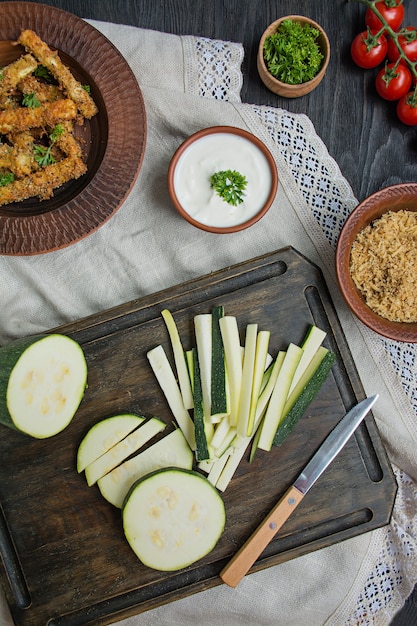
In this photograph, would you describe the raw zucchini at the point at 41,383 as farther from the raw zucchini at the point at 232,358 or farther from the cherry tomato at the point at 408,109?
the cherry tomato at the point at 408,109

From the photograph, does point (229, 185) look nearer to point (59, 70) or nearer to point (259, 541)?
point (59, 70)

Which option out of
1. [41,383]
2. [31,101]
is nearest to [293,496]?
[41,383]

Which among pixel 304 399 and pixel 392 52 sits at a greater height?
pixel 392 52

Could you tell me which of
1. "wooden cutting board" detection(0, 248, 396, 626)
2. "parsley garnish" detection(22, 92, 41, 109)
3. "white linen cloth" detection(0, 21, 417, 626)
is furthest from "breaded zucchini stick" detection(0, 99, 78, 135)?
"wooden cutting board" detection(0, 248, 396, 626)

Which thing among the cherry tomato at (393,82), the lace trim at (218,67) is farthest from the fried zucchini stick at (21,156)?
the cherry tomato at (393,82)

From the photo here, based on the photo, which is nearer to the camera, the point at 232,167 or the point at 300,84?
the point at 232,167

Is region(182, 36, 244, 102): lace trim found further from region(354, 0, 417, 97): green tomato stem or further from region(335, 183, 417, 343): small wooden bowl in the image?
region(335, 183, 417, 343): small wooden bowl
